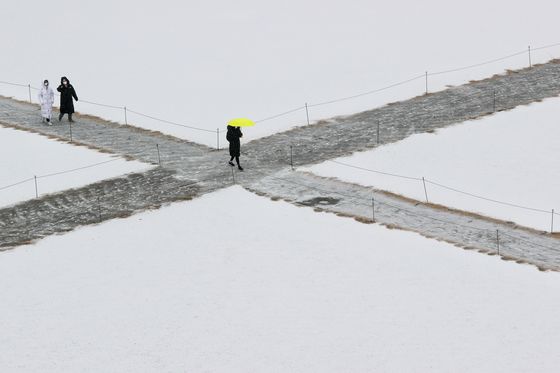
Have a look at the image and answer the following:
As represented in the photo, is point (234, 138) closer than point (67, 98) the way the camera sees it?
Yes

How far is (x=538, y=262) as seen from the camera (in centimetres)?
2269

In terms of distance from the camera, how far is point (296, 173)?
29484 millimetres

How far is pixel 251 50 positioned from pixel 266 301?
2603 cm

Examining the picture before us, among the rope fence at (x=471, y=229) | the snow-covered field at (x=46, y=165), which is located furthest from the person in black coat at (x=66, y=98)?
the rope fence at (x=471, y=229)

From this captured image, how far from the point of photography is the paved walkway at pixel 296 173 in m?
25.2

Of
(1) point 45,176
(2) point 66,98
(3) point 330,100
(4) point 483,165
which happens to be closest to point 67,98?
(2) point 66,98

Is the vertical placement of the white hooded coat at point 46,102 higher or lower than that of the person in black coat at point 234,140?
higher

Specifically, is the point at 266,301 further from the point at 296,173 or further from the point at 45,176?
the point at 45,176

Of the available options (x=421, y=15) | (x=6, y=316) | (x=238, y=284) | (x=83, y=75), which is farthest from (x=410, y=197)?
(x=421, y=15)

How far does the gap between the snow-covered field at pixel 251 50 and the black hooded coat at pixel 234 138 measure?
4206 millimetres

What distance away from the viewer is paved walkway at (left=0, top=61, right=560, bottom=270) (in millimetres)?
25172

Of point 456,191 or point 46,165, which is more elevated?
point 46,165

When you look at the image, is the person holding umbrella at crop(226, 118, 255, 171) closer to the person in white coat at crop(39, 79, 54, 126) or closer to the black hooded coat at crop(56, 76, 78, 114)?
the black hooded coat at crop(56, 76, 78, 114)

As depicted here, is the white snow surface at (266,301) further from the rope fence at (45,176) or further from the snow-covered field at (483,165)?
the rope fence at (45,176)
